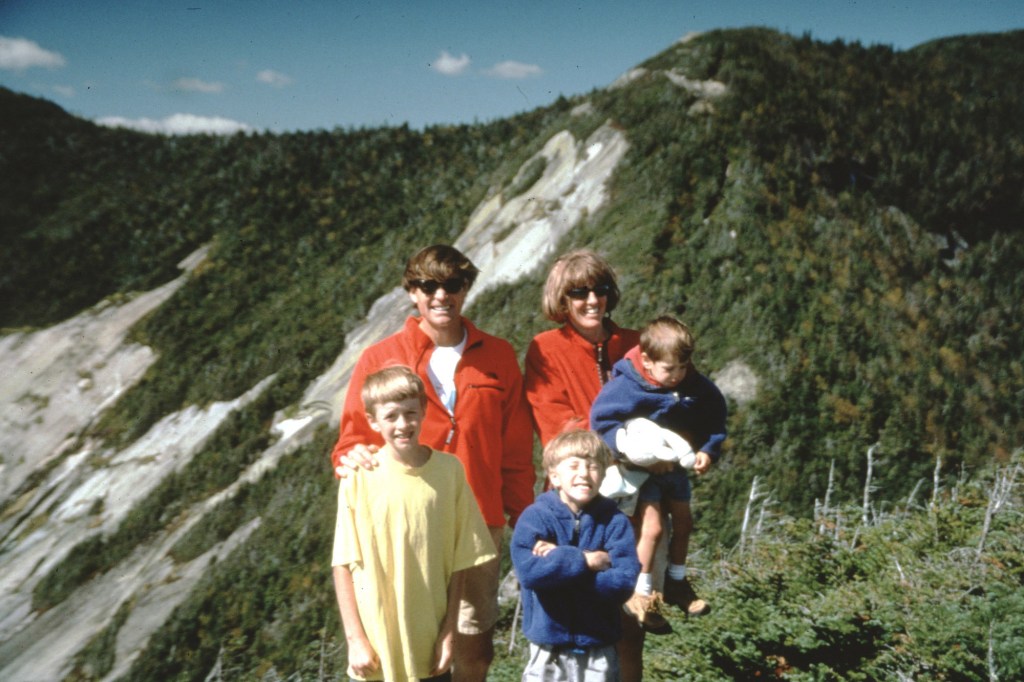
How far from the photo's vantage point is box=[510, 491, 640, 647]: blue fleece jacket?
11.0 feet

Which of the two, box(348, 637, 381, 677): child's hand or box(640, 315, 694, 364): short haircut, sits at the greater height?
box(640, 315, 694, 364): short haircut

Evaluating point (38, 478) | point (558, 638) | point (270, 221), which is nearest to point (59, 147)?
point (270, 221)

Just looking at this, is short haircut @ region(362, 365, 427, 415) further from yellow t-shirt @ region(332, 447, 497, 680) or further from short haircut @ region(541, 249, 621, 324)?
short haircut @ region(541, 249, 621, 324)

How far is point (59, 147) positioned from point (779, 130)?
2084cm

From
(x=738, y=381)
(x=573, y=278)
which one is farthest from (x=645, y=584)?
(x=738, y=381)

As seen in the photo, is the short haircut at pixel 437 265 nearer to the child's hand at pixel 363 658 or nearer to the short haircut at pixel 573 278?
the short haircut at pixel 573 278

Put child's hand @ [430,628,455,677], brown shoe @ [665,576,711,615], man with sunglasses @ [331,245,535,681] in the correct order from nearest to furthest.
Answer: child's hand @ [430,628,455,677] < man with sunglasses @ [331,245,535,681] < brown shoe @ [665,576,711,615]

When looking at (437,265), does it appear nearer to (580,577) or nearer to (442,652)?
(580,577)

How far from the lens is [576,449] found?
346 cm

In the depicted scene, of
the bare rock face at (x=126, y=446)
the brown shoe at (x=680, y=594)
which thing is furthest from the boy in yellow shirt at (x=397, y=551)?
the bare rock face at (x=126, y=446)

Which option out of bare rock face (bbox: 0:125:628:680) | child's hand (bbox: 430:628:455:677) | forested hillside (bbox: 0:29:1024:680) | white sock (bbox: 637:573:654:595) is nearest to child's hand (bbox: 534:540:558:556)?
child's hand (bbox: 430:628:455:677)

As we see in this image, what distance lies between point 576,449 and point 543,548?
18.7 inches

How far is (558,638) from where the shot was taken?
11.2 ft

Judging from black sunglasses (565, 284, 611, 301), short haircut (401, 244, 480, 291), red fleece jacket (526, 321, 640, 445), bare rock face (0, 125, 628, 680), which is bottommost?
bare rock face (0, 125, 628, 680)
